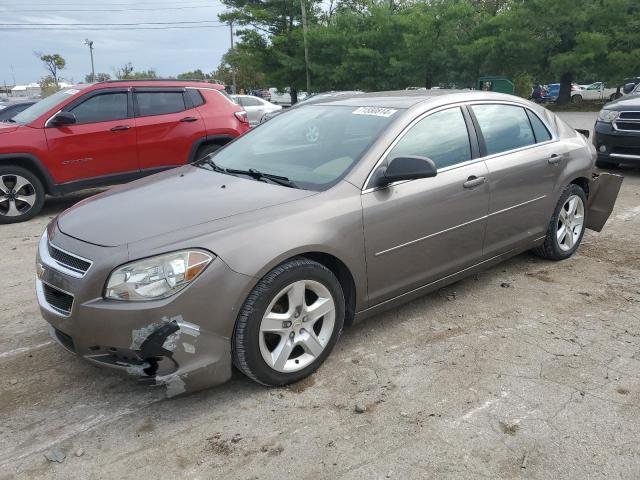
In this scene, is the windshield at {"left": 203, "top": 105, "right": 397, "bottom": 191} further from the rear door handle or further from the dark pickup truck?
the dark pickup truck

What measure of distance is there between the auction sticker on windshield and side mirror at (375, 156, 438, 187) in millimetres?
555

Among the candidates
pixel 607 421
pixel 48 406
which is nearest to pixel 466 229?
pixel 607 421

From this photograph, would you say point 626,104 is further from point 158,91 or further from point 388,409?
point 388,409

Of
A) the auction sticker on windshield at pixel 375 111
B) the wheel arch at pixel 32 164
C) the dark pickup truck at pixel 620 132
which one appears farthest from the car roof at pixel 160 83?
the dark pickup truck at pixel 620 132

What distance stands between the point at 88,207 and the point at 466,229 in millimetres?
2508

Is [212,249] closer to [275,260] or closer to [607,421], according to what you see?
[275,260]

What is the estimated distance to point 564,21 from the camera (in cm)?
2541

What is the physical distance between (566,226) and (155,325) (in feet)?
12.7

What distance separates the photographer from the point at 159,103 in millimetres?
7828

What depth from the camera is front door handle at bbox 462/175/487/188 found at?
3805 mm

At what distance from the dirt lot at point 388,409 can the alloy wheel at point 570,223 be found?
98 centimetres

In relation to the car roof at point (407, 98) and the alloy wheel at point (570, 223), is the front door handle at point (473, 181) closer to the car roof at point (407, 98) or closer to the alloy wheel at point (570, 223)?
the car roof at point (407, 98)

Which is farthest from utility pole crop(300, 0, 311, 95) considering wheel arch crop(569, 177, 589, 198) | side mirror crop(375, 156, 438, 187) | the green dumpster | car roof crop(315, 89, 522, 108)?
side mirror crop(375, 156, 438, 187)

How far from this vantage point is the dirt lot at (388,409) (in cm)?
245
